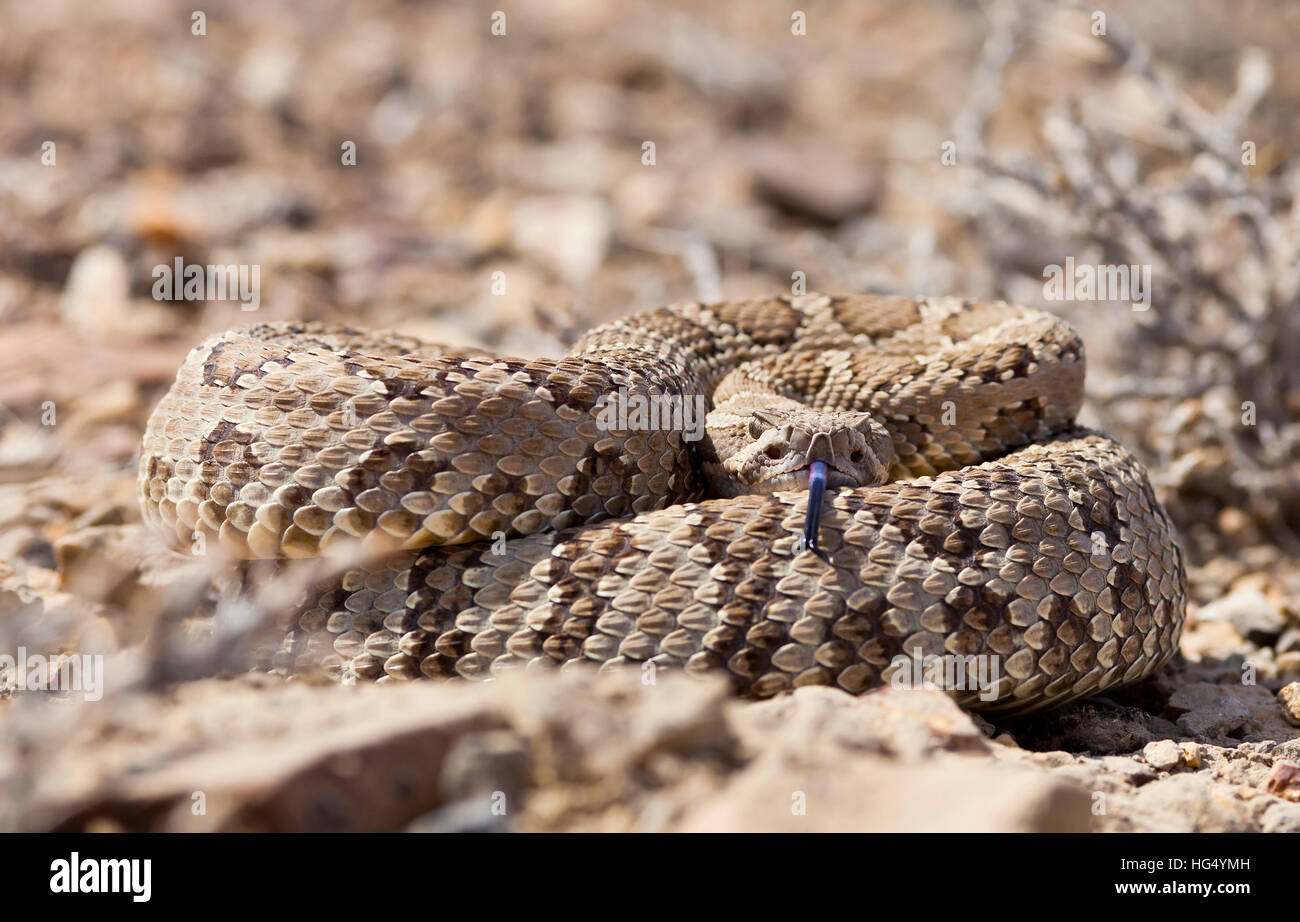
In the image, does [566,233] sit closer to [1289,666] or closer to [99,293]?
[99,293]

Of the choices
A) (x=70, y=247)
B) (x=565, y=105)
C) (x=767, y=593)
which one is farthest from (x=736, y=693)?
(x=565, y=105)

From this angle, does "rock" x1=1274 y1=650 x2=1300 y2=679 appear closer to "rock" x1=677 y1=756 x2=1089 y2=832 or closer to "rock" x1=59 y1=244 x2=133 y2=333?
"rock" x1=677 y1=756 x2=1089 y2=832

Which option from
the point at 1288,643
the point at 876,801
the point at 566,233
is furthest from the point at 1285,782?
the point at 566,233

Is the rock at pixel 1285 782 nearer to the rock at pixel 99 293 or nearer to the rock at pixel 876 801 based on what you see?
the rock at pixel 876 801

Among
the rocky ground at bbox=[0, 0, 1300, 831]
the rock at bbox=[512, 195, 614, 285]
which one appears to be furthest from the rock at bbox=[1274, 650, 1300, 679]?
the rock at bbox=[512, 195, 614, 285]

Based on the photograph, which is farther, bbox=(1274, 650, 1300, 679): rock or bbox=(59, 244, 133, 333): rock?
bbox=(59, 244, 133, 333): rock
